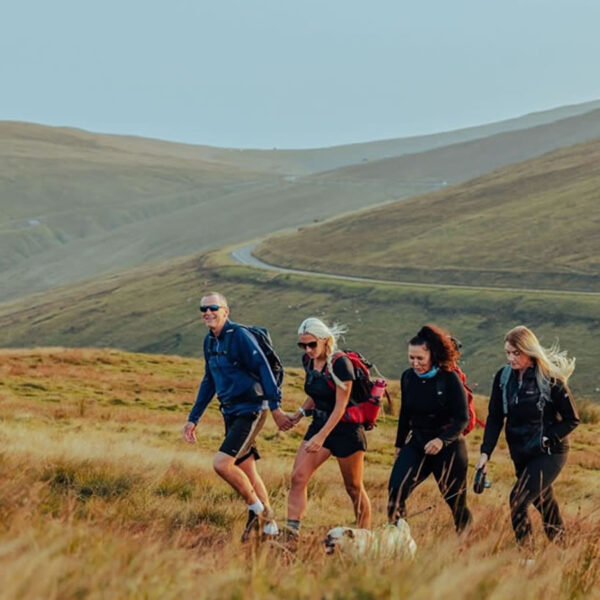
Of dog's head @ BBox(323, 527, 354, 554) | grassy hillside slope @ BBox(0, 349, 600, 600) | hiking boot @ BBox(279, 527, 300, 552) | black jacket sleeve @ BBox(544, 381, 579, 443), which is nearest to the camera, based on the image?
grassy hillside slope @ BBox(0, 349, 600, 600)

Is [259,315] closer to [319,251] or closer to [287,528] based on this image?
[319,251]

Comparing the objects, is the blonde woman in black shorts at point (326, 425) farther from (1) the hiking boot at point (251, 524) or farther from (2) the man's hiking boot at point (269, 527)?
(1) the hiking boot at point (251, 524)

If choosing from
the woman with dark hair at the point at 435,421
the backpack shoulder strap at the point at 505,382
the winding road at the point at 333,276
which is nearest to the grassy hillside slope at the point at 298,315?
the winding road at the point at 333,276

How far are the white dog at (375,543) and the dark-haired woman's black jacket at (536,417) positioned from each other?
2197 millimetres

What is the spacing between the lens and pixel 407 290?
99.2m

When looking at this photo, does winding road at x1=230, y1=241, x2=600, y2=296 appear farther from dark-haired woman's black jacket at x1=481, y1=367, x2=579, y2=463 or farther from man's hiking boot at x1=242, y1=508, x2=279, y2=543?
man's hiking boot at x1=242, y1=508, x2=279, y2=543

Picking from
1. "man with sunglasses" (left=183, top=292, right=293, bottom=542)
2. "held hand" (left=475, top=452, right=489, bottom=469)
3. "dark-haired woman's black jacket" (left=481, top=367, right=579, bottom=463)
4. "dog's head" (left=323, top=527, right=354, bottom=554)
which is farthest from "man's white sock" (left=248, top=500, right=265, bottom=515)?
"dark-haired woman's black jacket" (left=481, top=367, right=579, bottom=463)

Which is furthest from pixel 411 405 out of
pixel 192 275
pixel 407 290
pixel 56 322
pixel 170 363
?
pixel 192 275

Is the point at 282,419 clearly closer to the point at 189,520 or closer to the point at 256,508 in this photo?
the point at 256,508

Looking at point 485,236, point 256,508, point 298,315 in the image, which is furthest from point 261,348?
point 485,236

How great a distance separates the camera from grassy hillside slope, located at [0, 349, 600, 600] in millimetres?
4652

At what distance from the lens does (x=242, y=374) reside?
958 cm

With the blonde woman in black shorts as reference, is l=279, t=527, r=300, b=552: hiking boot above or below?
below

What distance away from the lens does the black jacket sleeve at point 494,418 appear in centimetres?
936
